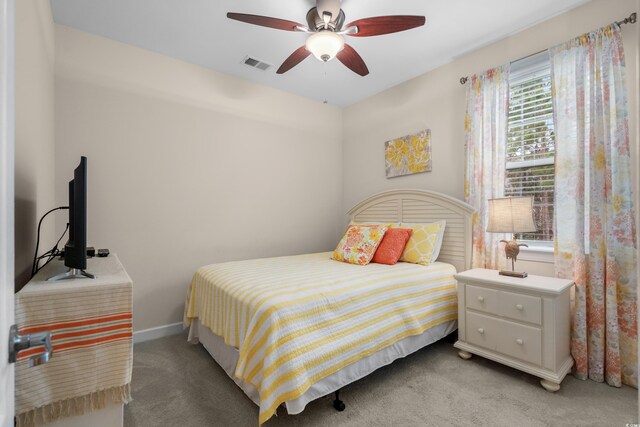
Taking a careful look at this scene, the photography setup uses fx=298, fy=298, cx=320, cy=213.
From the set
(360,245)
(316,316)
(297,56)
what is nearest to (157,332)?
(316,316)

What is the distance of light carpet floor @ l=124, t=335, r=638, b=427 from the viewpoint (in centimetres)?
169

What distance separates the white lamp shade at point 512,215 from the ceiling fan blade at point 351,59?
4.95 feet

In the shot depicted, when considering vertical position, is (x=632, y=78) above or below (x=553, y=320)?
above

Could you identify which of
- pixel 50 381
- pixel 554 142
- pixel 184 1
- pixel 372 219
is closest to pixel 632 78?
pixel 554 142

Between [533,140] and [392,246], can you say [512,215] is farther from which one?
[392,246]

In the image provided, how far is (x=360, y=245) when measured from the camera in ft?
9.51

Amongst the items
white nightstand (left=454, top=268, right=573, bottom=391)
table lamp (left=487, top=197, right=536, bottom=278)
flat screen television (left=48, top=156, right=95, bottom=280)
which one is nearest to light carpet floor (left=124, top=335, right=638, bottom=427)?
white nightstand (left=454, top=268, right=573, bottom=391)

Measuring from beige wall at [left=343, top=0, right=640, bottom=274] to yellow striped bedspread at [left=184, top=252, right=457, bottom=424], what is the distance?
111 cm

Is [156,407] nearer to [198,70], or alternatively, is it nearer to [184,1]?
[184,1]

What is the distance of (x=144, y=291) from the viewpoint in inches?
112

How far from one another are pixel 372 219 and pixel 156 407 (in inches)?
110

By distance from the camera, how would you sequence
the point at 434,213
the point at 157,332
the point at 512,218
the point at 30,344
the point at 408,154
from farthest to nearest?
the point at 408,154 → the point at 434,213 → the point at 157,332 → the point at 512,218 → the point at 30,344

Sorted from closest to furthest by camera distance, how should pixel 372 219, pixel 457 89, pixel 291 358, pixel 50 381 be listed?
pixel 50 381
pixel 291 358
pixel 457 89
pixel 372 219

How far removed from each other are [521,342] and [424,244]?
1.06 m
